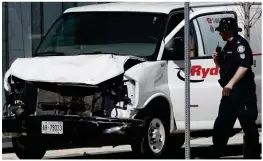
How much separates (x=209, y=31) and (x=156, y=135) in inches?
74.5

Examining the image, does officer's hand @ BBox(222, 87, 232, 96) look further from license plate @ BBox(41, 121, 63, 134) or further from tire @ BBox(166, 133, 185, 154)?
tire @ BBox(166, 133, 185, 154)

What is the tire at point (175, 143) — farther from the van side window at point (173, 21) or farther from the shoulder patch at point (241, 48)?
the shoulder patch at point (241, 48)

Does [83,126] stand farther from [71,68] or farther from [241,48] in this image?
[241,48]

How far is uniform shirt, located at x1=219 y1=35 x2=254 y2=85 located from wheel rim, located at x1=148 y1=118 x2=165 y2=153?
1.29 meters

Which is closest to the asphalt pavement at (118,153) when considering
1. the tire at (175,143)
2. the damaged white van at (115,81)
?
the tire at (175,143)

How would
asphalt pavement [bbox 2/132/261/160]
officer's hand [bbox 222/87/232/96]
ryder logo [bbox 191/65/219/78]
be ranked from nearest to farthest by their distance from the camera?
officer's hand [bbox 222/87/232/96] → ryder logo [bbox 191/65/219/78] → asphalt pavement [bbox 2/132/261/160]

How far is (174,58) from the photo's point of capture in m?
13.1

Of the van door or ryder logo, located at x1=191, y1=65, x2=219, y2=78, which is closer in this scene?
the van door

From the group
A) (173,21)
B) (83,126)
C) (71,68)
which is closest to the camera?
(83,126)

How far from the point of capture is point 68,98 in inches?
493

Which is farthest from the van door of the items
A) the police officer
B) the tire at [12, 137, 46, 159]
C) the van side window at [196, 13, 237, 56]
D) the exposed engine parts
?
the tire at [12, 137, 46, 159]

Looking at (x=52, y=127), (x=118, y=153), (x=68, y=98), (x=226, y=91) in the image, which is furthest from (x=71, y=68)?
(x=118, y=153)

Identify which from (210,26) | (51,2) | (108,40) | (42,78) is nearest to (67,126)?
(42,78)

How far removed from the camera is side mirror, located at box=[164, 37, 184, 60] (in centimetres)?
1303
